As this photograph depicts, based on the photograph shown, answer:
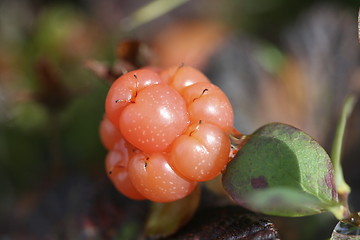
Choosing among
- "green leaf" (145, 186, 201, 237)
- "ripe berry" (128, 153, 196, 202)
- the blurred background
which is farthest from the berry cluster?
the blurred background

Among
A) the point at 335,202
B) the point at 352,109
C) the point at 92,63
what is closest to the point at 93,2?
the point at 92,63

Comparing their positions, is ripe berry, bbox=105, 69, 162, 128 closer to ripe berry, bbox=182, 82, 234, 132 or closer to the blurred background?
ripe berry, bbox=182, 82, 234, 132

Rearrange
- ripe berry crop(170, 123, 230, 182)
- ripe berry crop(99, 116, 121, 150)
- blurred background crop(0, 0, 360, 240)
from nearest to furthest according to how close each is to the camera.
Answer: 1. ripe berry crop(170, 123, 230, 182)
2. ripe berry crop(99, 116, 121, 150)
3. blurred background crop(0, 0, 360, 240)

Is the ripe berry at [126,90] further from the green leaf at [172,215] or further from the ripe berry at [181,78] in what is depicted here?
the green leaf at [172,215]

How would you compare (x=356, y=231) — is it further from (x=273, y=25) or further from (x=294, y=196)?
(x=273, y=25)

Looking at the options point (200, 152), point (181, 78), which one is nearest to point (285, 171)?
point (200, 152)

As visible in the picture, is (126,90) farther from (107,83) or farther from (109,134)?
(107,83)
